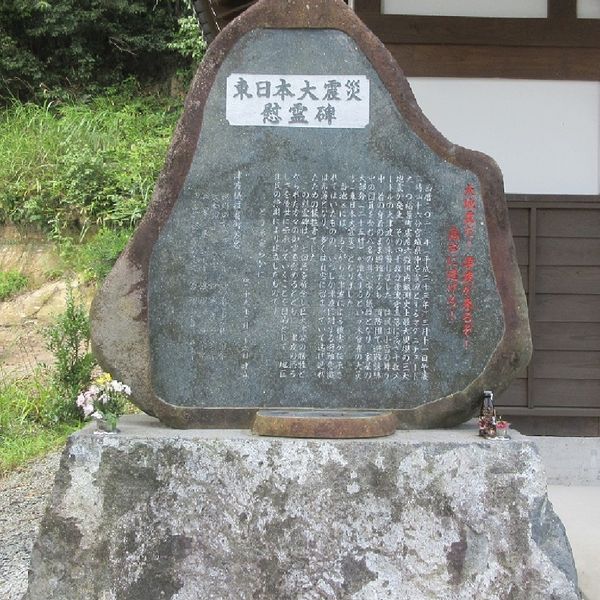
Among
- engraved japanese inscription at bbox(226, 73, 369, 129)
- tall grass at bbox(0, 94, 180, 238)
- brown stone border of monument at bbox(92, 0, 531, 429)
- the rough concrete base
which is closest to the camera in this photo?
the rough concrete base

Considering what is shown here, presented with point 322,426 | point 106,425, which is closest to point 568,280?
point 322,426

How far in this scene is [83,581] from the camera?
362 centimetres

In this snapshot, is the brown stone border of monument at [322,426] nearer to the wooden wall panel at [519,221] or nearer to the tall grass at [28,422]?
the wooden wall panel at [519,221]

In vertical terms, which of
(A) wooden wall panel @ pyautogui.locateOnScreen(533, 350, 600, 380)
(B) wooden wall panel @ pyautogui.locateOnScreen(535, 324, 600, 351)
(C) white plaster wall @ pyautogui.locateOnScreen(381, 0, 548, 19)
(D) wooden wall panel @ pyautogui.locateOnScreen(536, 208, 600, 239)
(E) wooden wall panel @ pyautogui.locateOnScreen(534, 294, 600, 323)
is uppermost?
(C) white plaster wall @ pyautogui.locateOnScreen(381, 0, 548, 19)

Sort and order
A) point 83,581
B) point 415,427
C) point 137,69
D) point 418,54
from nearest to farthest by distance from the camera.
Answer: point 83,581 < point 415,427 < point 418,54 < point 137,69

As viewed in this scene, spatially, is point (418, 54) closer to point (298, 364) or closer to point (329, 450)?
point (298, 364)

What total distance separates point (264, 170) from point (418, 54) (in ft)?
6.88

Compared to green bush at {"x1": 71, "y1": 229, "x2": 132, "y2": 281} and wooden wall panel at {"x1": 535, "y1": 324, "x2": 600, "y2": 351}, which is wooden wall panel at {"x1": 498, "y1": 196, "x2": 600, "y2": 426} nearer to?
wooden wall panel at {"x1": 535, "y1": 324, "x2": 600, "y2": 351}

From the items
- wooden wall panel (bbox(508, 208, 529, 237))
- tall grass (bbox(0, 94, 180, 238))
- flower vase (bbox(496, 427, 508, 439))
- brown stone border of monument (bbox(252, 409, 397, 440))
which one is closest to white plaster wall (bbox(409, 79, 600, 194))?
wooden wall panel (bbox(508, 208, 529, 237))

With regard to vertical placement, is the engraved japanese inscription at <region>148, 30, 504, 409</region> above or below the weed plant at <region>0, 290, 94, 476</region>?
above

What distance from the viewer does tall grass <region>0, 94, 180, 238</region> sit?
36.9 feet

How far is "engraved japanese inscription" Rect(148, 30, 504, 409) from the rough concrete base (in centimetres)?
49

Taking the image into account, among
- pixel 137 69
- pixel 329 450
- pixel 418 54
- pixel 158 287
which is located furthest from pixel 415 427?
pixel 137 69

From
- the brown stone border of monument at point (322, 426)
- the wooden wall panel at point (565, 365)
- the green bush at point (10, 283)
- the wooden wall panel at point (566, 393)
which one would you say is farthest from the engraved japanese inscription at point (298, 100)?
the green bush at point (10, 283)
